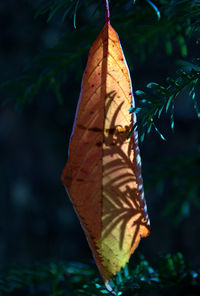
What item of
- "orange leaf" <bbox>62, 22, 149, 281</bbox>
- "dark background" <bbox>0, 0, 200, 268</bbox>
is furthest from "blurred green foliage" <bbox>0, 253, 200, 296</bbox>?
"dark background" <bbox>0, 0, 200, 268</bbox>

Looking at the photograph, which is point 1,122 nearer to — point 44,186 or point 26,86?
point 44,186

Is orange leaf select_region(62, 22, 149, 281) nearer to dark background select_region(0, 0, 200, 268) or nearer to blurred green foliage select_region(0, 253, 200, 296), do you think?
blurred green foliage select_region(0, 253, 200, 296)

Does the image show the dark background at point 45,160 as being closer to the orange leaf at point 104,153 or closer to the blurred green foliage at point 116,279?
the blurred green foliage at point 116,279

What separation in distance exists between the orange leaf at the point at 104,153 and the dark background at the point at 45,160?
125 cm

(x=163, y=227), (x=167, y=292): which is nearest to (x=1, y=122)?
(x=163, y=227)

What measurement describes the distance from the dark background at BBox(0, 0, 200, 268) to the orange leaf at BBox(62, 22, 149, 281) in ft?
4.11

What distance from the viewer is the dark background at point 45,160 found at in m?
1.70

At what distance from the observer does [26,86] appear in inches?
23.1

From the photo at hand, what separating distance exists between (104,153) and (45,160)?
1.67 meters

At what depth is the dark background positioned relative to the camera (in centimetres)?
170

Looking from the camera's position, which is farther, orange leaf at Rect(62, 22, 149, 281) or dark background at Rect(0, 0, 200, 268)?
dark background at Rect(0, 0, 200, 268)

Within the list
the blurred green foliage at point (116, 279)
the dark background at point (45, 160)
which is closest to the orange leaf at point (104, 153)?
the blurred green foliage at point (116, 279)

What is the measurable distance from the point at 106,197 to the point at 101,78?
0.11m

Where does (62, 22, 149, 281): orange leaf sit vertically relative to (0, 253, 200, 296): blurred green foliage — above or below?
above
